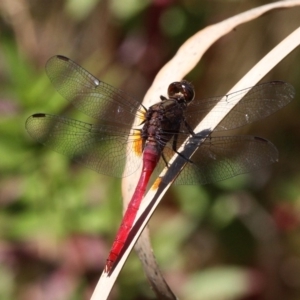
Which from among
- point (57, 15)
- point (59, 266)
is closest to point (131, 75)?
point (57, 15)

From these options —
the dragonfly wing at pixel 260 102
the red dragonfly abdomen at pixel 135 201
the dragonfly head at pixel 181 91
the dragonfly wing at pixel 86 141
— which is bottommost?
the red dragonfly abdomen at pixel 135 201

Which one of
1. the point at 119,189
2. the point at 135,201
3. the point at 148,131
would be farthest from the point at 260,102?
the point at 119,189

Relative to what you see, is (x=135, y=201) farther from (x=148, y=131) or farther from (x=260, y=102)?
(x=260, y=102)

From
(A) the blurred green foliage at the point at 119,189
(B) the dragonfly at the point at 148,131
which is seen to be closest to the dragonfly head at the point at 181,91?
(B) the dragonfly at the point at 148,131

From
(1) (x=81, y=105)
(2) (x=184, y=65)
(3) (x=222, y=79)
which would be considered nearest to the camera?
(2) (x=184, y=65)

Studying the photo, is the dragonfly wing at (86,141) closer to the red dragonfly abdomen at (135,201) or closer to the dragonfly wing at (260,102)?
the red dragonfly abdomen at (135,201)

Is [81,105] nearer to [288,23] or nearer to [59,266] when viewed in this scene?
[59,266]

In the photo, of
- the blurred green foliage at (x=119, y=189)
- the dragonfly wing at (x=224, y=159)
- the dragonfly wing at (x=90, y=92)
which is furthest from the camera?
the blurred green foliage at (x=119, y=189)
